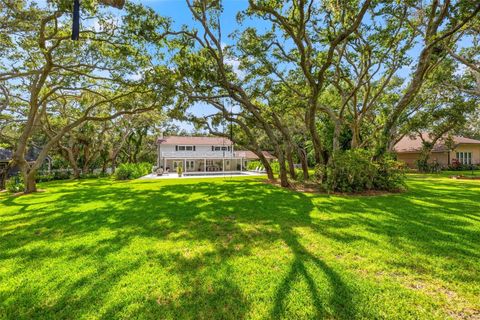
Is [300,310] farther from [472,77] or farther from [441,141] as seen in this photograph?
[441,141]

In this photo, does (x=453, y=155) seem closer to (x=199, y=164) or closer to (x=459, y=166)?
(x=459, y=166)

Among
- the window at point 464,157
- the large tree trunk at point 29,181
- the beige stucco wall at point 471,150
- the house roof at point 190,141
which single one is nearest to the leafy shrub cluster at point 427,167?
the beige stucco wall at point 471,150

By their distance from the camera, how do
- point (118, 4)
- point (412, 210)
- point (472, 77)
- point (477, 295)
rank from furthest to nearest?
point (472, 77), point (412, 210), point (118, 4), point (477, 295)

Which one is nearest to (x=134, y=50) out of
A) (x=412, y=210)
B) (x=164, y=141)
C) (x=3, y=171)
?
(x=412, y=210)

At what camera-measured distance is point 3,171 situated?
16297mm

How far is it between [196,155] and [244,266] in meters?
28.3

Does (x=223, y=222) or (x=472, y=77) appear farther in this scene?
(x=472, y=77)

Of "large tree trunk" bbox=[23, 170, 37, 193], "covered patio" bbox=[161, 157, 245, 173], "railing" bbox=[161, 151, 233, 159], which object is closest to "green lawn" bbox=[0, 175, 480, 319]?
"large tree trunk" bbox=[23, 170, 37, 193]

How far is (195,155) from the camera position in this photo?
3116 cm

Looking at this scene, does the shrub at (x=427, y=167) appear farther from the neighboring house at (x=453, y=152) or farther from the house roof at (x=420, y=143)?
the neighboring house at (x=453, y=152)

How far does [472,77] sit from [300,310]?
83.3 feet

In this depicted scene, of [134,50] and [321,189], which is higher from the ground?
[134,50]

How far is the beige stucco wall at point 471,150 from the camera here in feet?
89.7

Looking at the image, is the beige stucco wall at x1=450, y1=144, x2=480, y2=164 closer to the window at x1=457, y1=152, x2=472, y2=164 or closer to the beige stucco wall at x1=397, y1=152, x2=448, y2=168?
the window at x1=457, y1=152, x2=472, y2=164
